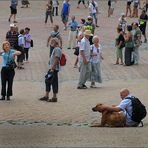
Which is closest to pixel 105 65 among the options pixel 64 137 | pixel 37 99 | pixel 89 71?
pixel 89 71

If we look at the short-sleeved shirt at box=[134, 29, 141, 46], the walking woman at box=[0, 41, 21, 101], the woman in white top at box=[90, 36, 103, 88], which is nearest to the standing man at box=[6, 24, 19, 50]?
the woman in white top at box=[90, 36, 103, 88]

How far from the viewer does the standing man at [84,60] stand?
55.4 ft

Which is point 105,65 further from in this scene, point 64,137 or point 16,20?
point 16,20

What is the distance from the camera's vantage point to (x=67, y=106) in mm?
14906

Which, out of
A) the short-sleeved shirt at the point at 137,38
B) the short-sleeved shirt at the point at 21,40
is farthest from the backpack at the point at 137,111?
the short-sleeved shirt at the point at 137,38

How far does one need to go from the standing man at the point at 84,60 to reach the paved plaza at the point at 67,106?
0.33 meters

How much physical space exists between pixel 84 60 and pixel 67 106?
7.97 feet

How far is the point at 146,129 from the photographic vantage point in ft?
37.8

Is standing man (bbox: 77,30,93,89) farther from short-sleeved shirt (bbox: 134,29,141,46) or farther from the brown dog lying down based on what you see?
short-sleeved shirt (bbox: 134,29,141,46)

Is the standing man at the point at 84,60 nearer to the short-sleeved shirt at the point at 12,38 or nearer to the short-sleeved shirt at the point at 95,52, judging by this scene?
the short-sleeved shirt at the point at 95,52

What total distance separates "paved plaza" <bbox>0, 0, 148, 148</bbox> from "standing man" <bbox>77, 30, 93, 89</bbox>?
12.9 inches

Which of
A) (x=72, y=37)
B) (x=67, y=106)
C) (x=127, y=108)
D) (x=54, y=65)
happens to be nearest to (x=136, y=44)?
(x=72, y=37)

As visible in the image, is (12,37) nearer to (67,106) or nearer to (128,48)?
(128,48)

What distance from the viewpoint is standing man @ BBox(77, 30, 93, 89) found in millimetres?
16875
